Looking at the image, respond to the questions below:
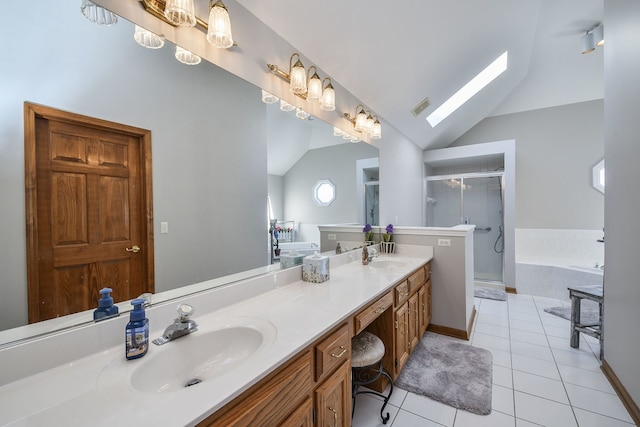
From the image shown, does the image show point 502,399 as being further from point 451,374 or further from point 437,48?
point 437,48

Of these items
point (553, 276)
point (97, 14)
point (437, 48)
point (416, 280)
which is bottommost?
point (553, 276)

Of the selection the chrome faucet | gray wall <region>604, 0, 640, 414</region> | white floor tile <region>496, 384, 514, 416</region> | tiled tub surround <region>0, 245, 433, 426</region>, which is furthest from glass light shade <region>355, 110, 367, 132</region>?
white floor tile <region>496, 384, 514, 416</region>

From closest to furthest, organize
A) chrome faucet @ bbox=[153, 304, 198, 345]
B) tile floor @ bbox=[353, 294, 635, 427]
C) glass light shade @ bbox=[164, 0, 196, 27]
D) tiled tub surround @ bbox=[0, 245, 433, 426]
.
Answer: tiled tub surround @ bbox=[0, 245, 433, 426] < chrome faucet @ bbox=[153, 304, 198, 345] < glass light shade @ bbox=[164, 0, 196, 27] < tile floor @ bbox=[353, 294, 635, 427]

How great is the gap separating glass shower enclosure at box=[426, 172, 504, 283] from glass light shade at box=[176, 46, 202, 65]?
15.3 feet

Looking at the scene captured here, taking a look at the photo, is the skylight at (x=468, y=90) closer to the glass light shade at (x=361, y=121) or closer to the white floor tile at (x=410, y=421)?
the glass light shade at (x=361, y=121)

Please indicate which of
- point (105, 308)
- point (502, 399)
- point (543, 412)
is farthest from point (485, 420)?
point (105, 308)

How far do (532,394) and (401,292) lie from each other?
3.70 ft

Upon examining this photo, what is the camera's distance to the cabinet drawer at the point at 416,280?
209 centimetres

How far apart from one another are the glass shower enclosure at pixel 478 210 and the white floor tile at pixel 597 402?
2.85m

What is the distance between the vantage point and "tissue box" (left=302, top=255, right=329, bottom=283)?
1717 mm

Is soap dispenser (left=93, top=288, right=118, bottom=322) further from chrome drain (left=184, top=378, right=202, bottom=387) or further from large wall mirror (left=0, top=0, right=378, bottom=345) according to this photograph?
chrome drain (left=184, top=378, right=202, bottom=387)

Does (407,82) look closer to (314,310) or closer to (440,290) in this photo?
(440,290)

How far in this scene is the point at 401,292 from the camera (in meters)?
1.88

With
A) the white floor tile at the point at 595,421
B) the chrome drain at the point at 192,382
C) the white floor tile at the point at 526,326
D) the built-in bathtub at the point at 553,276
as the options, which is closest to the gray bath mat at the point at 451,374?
the white floor tile at the point at 595,421
